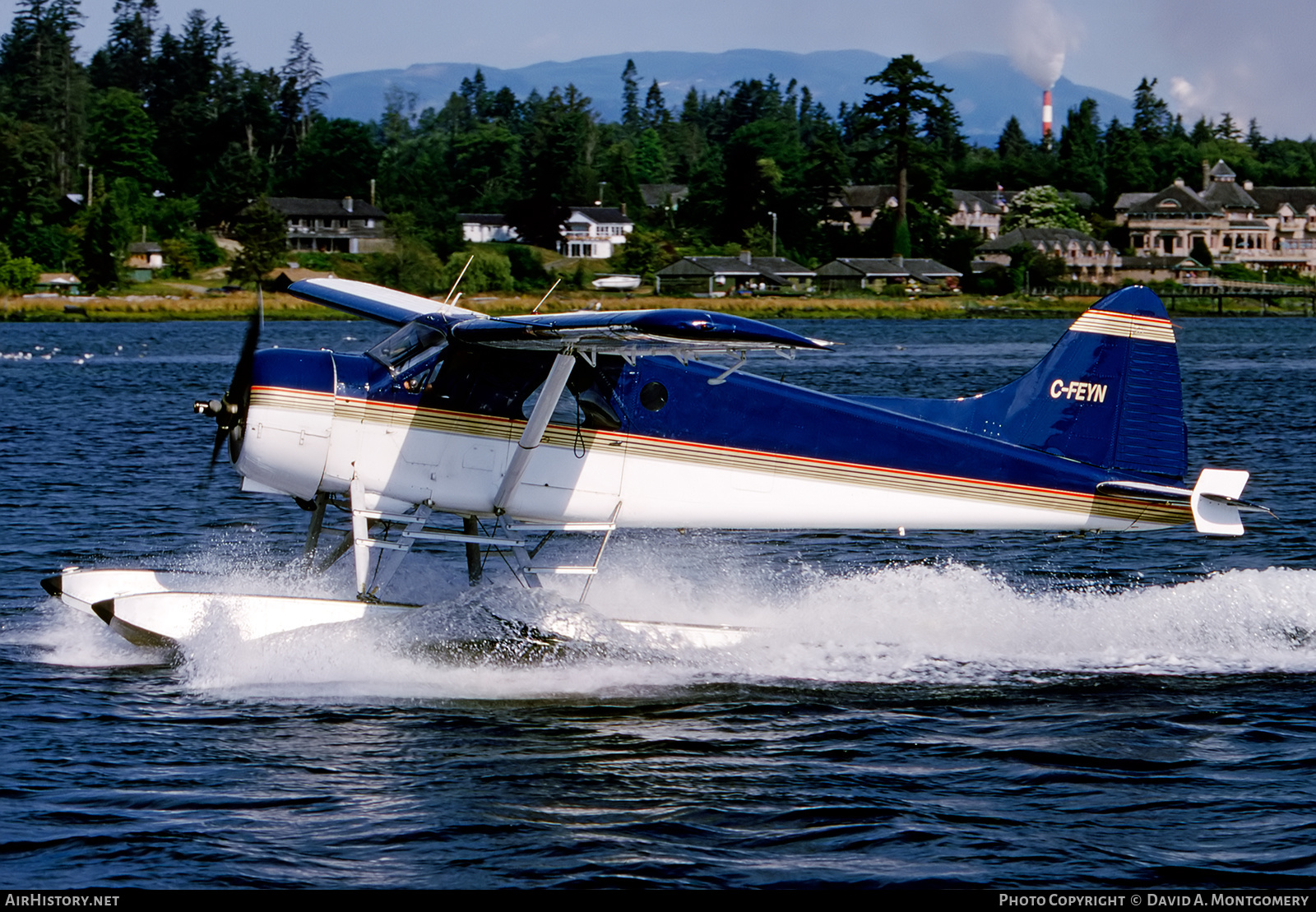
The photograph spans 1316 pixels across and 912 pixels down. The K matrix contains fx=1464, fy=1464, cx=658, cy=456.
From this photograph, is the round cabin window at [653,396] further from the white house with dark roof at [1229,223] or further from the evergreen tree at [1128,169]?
the evergreen tree at [1128,169]

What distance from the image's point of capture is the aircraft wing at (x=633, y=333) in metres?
8.20

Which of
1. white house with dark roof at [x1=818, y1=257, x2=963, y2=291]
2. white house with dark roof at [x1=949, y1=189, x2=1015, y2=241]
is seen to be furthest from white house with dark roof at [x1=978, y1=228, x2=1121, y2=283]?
white house with dark roof at [x1=949, y1=189, x2=1015, y2=241]

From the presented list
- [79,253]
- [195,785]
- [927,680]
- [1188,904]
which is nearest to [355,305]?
[195,785]

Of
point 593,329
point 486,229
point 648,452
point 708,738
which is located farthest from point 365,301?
point 486,229

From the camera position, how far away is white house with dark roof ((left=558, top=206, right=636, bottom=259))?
11600cm

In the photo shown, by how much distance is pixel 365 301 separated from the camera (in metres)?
11.7

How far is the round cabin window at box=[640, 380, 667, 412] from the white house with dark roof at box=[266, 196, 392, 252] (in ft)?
343

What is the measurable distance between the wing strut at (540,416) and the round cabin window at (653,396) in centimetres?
62

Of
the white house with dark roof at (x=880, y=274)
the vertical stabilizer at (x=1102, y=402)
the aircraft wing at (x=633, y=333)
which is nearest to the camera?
the aircraft wing at (x=633, y=333)

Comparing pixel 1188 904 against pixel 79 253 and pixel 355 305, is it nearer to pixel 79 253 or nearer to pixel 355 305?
pixel 355 305

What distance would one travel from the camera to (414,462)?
1025 centimetres

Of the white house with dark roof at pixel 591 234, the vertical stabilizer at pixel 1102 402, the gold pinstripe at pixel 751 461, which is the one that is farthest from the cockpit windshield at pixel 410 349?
the white house with dark roof at pixel 591 234

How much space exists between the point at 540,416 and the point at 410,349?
110 centimetres

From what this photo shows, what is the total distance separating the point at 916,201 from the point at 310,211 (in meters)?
46.9
